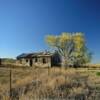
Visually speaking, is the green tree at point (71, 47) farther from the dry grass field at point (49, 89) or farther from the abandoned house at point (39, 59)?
the dry grass field at point (49, 89)

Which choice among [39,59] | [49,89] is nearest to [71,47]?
[39,59]

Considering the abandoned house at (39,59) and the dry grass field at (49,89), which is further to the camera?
the abandoned house at (39,59)

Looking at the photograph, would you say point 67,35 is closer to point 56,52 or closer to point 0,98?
point 56,52

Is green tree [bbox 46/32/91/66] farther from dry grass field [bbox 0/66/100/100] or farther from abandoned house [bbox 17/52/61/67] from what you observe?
dry grass field [bbox 0/66/100/100]

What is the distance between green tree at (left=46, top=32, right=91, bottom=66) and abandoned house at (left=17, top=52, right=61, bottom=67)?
17.3ft

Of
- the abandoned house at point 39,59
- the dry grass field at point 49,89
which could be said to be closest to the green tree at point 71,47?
the abandoned house at point 39,59

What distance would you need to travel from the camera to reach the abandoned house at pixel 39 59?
214ft

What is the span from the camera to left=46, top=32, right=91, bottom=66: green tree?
7181cm

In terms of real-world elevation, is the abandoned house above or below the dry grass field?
above

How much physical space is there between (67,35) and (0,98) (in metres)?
64.9

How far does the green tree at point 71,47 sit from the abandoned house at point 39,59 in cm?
527

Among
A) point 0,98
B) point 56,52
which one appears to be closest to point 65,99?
point 0,98

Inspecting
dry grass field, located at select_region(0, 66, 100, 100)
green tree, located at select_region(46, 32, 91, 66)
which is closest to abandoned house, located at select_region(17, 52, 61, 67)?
green tree, located at select_region(46, 32, 91, 66)

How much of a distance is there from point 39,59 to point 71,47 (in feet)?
38.0
